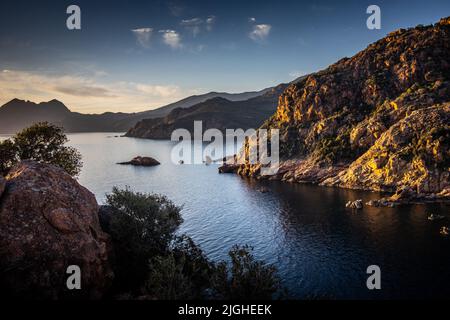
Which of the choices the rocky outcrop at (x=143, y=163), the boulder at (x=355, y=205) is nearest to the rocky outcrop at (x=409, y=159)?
the boulder at (x=355, y=205)

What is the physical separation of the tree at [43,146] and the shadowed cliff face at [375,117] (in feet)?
279

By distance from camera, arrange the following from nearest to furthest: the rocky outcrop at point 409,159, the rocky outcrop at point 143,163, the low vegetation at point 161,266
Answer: the low vegetation at point 161,266, the rocky outcrop at point 409,159, the rocky outcrop at point 143,163

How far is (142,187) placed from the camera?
12688cm

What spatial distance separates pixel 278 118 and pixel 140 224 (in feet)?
453

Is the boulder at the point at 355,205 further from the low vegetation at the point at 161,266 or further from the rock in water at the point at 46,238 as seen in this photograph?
the rock in water at the point at 46,238

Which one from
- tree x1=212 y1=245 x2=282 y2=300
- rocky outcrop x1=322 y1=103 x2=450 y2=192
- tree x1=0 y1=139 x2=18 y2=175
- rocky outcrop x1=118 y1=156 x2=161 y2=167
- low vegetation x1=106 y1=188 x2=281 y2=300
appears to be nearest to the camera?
tree x1=212 y1=245 x2=282 y2=300

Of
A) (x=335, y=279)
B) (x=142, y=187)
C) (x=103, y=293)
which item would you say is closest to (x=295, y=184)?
(x=142, y=187)

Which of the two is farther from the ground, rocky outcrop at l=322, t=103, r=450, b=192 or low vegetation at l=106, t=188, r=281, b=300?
rocky outcrop at l=322, t=103, r=450, b=192

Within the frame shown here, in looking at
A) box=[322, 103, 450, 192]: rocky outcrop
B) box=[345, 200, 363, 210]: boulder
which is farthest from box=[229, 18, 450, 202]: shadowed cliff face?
box=[345, 200, 363, 210]: boulder

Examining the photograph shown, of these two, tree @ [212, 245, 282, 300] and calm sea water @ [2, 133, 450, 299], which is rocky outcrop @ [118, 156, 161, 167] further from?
tree @ [212, 245, 282, 300]

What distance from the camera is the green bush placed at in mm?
50875

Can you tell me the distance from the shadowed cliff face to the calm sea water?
1417 centimetres

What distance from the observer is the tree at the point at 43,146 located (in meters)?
53.0
